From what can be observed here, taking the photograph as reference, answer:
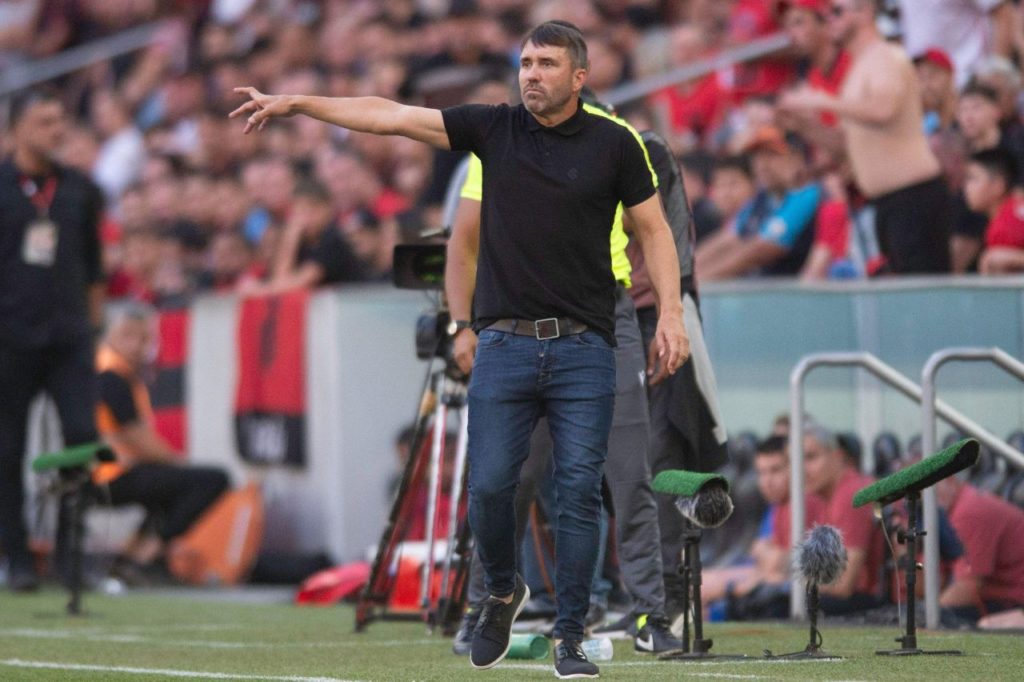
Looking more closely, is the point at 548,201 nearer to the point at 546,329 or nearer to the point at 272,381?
the point at 546,329

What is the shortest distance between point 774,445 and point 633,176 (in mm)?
4039

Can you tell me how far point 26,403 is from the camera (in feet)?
39.4

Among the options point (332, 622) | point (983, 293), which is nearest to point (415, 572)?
point (332, 622)

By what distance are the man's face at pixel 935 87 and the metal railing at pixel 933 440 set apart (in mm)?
3078

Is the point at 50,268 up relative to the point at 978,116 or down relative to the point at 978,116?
down

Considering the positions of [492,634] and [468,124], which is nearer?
[468,124]

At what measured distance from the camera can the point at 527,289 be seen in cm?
637

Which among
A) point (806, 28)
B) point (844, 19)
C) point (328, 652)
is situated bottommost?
point (328, 652)

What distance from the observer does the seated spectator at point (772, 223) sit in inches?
464

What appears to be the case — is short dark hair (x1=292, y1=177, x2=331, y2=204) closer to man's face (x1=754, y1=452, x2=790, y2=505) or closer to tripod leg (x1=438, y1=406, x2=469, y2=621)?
man's face (x1=754, y1=452, x2=790, y2=505)

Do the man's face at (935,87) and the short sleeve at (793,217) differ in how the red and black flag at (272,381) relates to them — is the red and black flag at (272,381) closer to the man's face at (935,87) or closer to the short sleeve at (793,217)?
the short sleeve at (793,217)

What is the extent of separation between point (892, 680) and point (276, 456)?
7713 mm

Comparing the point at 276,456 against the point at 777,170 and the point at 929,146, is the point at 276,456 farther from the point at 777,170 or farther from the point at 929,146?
the point at 929,146

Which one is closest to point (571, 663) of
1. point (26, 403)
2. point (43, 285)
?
point (43, 285)
